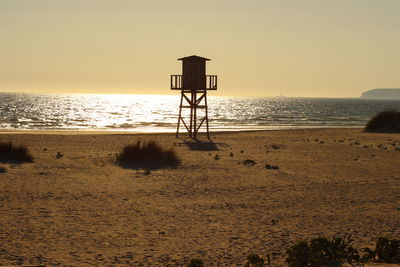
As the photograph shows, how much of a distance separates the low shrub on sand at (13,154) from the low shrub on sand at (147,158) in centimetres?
371

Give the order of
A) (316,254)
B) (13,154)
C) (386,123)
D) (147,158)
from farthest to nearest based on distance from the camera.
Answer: (386,123)
(147,158)
(13,154)
(316,254)

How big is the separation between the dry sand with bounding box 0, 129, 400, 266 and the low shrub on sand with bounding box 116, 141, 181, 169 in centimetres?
71

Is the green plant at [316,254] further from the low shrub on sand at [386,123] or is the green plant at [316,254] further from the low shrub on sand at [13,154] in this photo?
the low shrub on sand at [386,123]

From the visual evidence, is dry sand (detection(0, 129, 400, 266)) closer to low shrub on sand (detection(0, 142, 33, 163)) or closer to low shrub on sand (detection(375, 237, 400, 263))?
low shrub on sand (detection(0, 142, 33, 163))

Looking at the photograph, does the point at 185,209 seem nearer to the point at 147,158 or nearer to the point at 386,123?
the point at 147,158

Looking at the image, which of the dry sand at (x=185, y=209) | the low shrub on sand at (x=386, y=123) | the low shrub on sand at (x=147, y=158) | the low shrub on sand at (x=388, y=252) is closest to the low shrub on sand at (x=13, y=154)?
the dry sand at (x=185, y=209)

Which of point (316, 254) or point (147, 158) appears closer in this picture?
point (316, 254)

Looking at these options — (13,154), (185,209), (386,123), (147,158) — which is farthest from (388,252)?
(386,123)

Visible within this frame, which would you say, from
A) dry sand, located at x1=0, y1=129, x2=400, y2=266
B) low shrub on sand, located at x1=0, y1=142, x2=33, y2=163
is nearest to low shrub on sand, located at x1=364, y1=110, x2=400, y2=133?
dry sand, located at x1=0, y1=129, x2=400, y2=266

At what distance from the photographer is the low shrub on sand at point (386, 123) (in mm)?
45625

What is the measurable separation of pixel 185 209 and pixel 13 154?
1056cm

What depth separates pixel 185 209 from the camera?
13.7 m

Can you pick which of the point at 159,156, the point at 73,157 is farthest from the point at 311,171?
the point at 73,157

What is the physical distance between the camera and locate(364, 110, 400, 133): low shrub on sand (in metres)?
45.6
